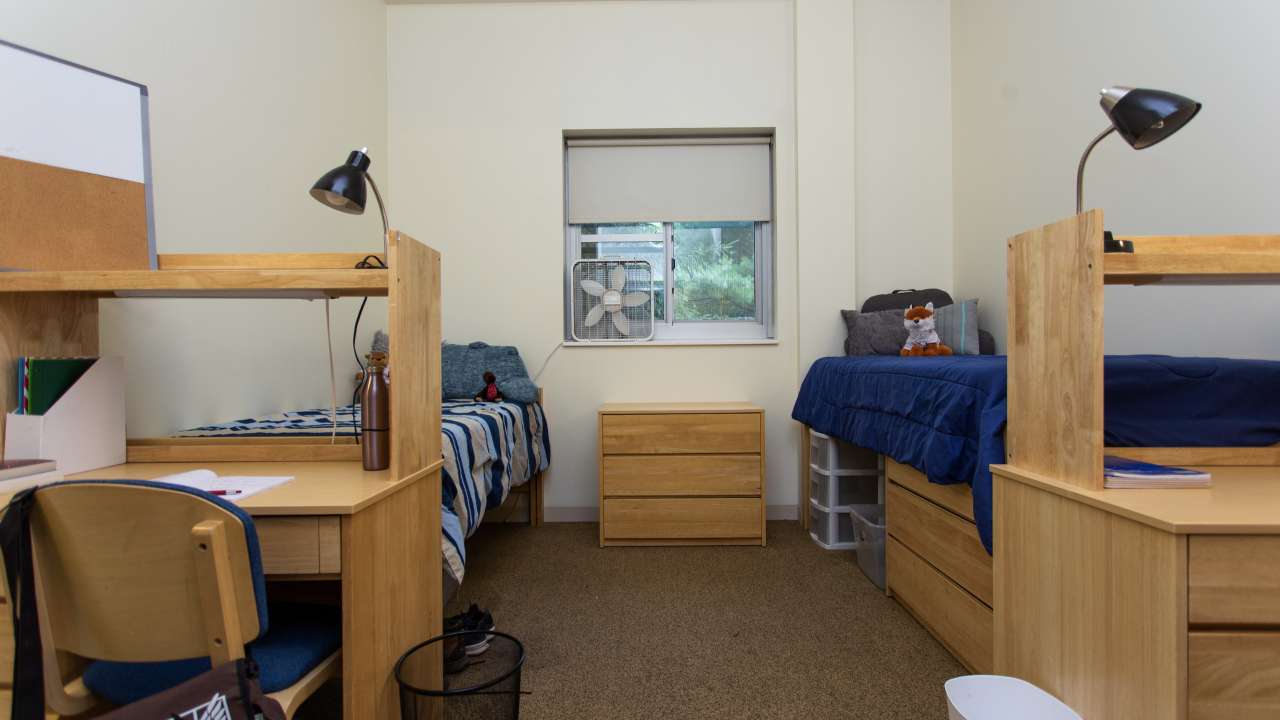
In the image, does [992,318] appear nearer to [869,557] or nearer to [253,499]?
[869,557]

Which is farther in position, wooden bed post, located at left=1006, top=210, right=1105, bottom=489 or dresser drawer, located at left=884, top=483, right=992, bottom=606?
dresser drawer, located at left=884, top=483, right=992, bottom=606

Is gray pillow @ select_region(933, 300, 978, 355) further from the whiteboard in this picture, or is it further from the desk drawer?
Result: the whiteboard

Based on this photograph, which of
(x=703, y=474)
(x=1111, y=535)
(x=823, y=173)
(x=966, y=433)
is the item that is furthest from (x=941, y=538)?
(x=823, y=173)

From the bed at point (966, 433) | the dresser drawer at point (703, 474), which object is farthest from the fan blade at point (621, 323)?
the bed at point (966, 433)

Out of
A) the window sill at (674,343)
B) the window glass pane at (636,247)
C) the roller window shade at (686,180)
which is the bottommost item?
the window sill at (674,343)

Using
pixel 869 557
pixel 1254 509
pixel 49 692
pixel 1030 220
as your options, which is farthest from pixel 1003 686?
pixel 1030 220

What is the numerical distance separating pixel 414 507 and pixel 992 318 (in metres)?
2.70

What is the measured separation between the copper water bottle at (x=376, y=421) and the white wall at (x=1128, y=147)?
230 cm

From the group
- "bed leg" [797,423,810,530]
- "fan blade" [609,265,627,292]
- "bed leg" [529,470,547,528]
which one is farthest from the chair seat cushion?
"bed leg" [797,423,810,530]

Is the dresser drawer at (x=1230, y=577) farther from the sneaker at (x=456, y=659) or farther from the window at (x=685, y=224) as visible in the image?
the window at (x=685, y=224)

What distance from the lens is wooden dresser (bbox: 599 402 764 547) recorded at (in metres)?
2.59

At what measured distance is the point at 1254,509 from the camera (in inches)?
33.3

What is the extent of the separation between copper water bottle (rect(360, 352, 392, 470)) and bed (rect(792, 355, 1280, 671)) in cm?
128

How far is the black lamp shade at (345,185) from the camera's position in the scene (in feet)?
4.15
